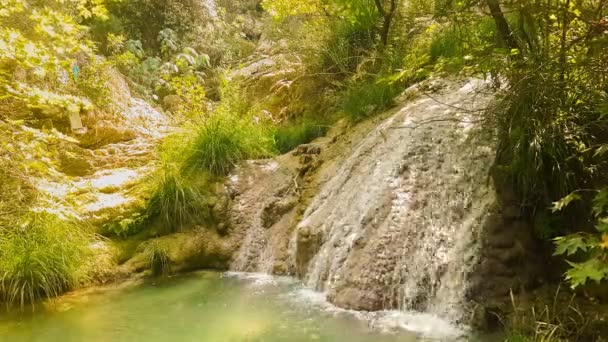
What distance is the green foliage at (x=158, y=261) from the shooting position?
529cm

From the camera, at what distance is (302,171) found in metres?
5.89

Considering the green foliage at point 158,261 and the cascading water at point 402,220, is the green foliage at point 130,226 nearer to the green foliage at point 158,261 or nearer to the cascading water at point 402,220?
the green foliage at point 158,261

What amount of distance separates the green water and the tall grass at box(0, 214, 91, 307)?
19cm

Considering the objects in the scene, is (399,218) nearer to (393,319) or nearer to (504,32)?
(393,319)

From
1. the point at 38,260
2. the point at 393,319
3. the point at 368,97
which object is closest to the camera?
the point at 393,319

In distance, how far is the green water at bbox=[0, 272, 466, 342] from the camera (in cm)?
350

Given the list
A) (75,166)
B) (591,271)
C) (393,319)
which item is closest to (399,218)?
(393,319)

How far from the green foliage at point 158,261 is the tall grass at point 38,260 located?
2.17 feet

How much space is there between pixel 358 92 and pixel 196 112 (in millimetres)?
2187

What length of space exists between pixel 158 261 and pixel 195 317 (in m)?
1.44

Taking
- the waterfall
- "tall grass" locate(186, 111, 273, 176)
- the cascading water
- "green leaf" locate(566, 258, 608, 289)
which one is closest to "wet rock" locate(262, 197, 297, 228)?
the cascading water

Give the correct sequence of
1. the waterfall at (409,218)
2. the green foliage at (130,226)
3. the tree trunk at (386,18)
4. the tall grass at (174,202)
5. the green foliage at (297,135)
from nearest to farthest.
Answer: the waterfall at (409,218)
the green foliage at (130,226)
the tall grass at (174,202)
the tree trunk at (386,18)
the green foliage at (297,135)

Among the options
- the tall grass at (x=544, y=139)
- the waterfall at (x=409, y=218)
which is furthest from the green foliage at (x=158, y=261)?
the tall grass at (x=544, y=139)

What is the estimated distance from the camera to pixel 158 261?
5.30 metres
